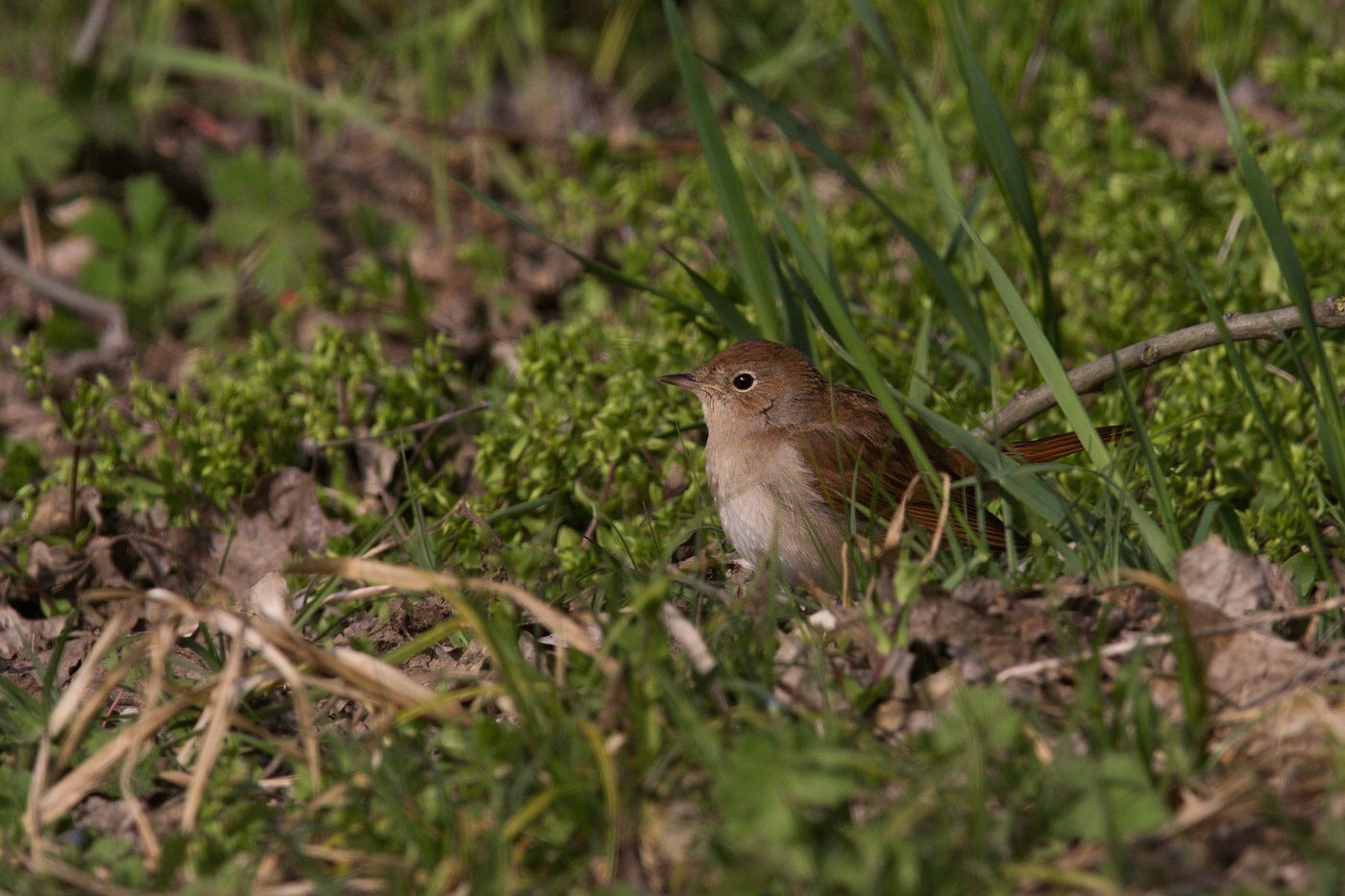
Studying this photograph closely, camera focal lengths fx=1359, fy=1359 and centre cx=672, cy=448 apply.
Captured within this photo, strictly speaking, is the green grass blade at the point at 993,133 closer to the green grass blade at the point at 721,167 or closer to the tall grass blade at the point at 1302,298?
the green grass blade at the point at 721,167

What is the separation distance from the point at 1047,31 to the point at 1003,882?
15.6 ft

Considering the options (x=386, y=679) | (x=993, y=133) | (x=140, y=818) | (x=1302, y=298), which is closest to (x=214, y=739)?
(x=140, y=818)

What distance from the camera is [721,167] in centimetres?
388

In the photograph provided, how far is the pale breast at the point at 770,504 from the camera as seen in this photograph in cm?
373

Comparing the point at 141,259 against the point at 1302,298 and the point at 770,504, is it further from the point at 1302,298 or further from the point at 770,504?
the point at 1302,298

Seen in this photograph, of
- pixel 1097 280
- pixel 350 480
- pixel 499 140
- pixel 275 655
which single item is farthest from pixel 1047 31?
Answer: pixel 275 655

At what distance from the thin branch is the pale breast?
52 cm

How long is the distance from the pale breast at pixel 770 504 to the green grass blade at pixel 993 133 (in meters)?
0.83

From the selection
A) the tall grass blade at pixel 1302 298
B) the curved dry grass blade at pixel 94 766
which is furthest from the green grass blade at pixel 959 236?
the curved dry grass blade at pixel 94 766

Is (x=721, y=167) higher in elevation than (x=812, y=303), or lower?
higher

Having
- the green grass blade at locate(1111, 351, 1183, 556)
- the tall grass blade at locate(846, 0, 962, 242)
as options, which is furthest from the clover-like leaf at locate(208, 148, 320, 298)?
the green grass blade at locate(1111, 351, 1183, 556)

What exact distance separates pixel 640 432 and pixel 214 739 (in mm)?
1880

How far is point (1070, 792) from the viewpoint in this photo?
2295 mm

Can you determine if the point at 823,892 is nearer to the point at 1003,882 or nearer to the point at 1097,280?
the point at 1003,882
